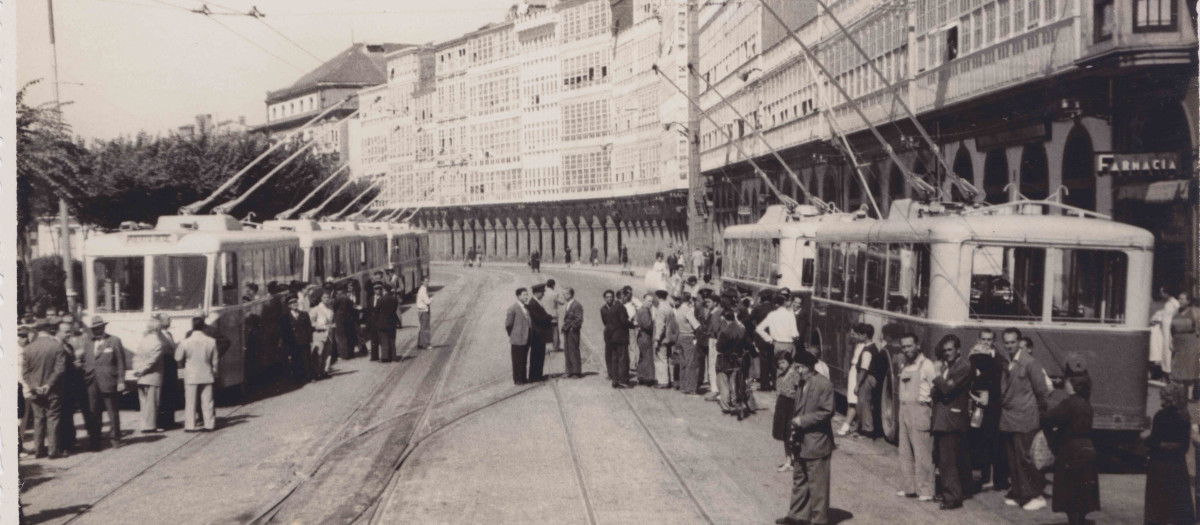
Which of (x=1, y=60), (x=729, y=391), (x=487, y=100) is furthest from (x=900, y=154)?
(x=487, y=100)

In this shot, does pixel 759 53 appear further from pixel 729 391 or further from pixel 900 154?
pixel 729 391

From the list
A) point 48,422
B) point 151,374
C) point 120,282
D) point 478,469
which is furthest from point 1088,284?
point 120,282

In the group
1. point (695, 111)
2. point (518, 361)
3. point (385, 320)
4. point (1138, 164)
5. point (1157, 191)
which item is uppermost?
point (695, 111)

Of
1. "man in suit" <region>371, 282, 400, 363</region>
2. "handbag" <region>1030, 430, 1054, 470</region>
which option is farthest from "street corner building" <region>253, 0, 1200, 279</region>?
"man in suit" <region>371, 282, 400, 363</region>

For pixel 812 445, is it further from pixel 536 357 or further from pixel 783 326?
pixel 536 357

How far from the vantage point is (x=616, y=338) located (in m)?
22.9

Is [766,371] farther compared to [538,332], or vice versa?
[538,332]

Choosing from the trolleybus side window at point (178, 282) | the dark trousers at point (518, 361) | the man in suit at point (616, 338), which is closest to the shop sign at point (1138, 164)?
the man in suit at point (616, 338)

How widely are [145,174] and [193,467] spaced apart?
111 ft

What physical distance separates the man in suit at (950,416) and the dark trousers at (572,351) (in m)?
10.8

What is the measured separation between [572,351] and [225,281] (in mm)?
6435

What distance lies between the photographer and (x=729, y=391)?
20.3 metres

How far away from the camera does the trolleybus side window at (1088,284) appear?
15.6 meters

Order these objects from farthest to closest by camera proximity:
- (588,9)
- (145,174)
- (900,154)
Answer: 1. (588,9)
2. (145,174)
3. (900,154)
